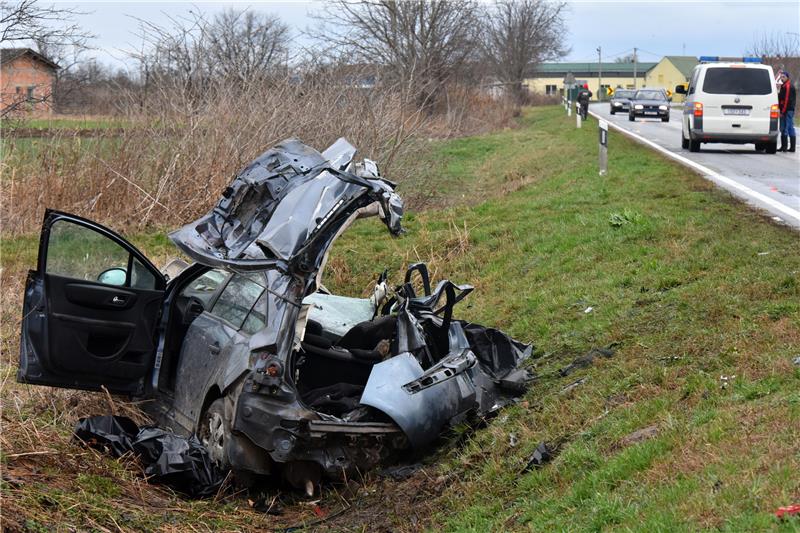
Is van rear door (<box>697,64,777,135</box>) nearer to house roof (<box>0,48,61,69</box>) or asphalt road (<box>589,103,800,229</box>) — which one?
asphalt road (<box>589,103,800,229</box>)

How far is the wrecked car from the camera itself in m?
6.23

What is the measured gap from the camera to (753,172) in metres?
17.6

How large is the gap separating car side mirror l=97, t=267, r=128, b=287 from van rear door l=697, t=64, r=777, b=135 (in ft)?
55.9

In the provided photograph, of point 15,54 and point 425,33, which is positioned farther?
point 425,33

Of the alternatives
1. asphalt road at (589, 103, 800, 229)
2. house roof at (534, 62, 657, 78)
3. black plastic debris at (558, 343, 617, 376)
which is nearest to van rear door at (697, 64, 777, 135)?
asphalt road at (589, 103, 800, 229)

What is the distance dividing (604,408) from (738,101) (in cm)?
1667

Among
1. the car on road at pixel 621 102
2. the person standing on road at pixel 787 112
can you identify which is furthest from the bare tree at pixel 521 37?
the person standing on road at pixel 787 112

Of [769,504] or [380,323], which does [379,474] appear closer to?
[380,323]

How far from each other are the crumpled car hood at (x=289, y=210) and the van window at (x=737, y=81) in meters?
17.0

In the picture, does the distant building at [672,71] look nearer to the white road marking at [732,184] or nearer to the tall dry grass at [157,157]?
the white road marking at [732,184]

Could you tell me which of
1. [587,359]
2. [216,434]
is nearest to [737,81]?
[587,359]

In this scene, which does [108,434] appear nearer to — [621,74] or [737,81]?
[737,81]

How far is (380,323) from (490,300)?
388 cm

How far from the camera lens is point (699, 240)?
10.8 meters
